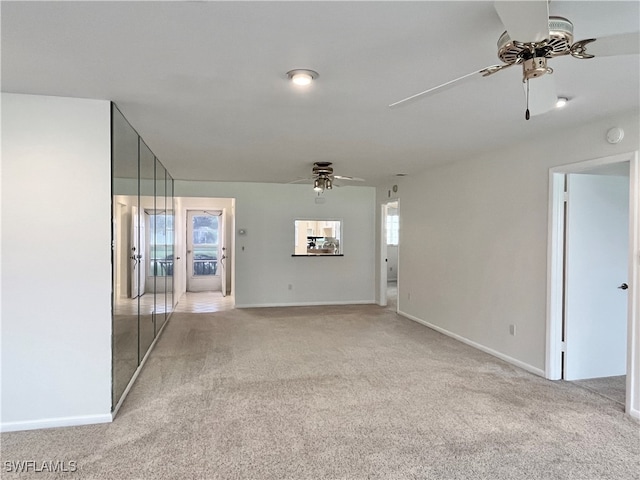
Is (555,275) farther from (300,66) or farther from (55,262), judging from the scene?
(55,262)

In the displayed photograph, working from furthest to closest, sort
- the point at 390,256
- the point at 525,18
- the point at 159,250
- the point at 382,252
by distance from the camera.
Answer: the point at 390,256 → the point at 382,252 → the point at 159,250 → the point at 525,18

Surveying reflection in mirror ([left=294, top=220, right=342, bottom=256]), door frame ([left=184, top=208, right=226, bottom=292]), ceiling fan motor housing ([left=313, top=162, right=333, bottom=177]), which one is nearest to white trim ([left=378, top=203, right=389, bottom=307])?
reflection in mirror ([left=294, top=220, right=342, bottom=256])

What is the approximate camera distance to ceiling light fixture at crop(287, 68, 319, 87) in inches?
96.5

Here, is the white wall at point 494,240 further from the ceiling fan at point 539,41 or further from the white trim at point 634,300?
the ceiling fan at point 539,41

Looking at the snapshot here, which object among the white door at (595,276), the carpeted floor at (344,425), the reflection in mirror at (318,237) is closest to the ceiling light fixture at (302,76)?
the carpeted floor at (344,425)

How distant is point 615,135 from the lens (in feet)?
10.7

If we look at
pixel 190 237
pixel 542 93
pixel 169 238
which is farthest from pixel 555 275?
pixel 190 237

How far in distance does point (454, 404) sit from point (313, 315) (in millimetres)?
3867

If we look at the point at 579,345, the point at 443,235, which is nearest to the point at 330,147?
the point at 443,235

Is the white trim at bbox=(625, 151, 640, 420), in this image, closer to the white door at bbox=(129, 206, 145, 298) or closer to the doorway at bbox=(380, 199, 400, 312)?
the white door at bbox=(129, 206, 145, 298)

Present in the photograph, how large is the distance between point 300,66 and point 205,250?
27.8 feet

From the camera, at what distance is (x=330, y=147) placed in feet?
15.1

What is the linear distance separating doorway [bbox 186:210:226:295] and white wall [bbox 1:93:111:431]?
7026 mm

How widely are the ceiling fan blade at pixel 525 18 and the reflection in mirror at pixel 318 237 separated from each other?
6.53 meters
